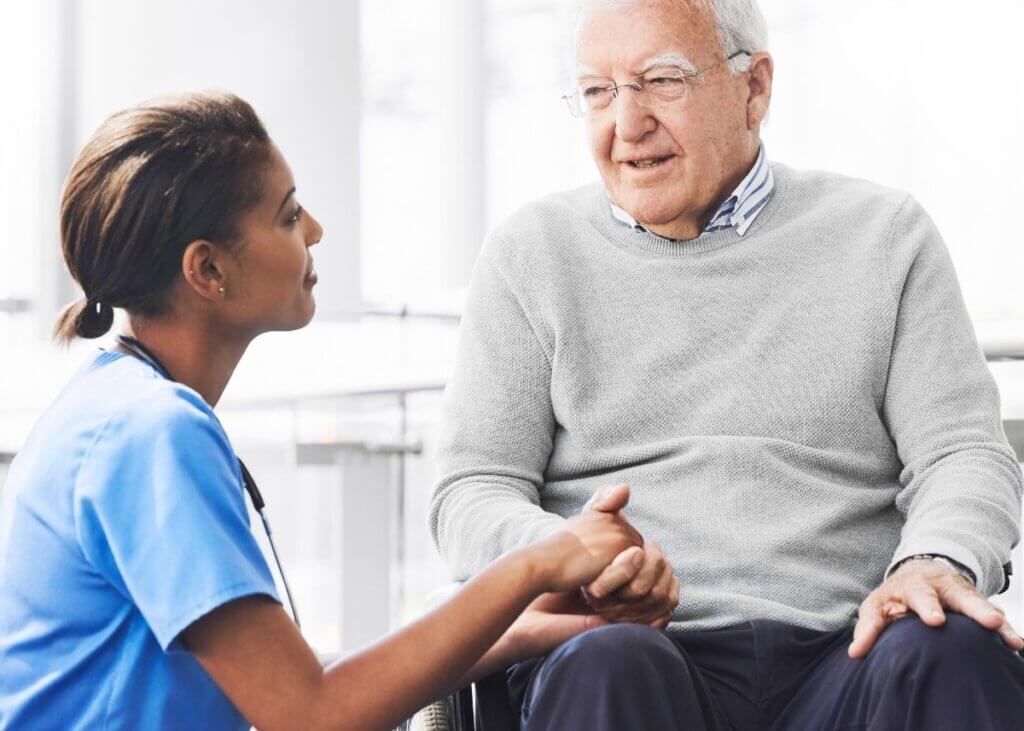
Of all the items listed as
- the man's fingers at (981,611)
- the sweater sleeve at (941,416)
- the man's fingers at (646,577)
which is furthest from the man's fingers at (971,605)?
the man's fingers at (646,577)

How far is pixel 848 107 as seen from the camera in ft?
8.16

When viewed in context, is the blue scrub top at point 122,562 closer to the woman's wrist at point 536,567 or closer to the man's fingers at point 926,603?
the woman's wrist at point 536,567

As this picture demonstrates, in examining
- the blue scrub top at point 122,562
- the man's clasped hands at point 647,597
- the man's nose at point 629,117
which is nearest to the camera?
the blue scrub top at point 122,562

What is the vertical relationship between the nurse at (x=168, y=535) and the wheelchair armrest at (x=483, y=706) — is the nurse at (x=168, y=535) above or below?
above

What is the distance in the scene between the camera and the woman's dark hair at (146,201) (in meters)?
1.20

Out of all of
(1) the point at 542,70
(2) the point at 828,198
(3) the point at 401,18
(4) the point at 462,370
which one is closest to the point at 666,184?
(2) the point at 828,198

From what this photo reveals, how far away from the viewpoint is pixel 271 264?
1.30 metres

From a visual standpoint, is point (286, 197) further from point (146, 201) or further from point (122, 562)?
point (122, 562)

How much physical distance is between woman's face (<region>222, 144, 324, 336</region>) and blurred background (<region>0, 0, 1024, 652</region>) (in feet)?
4.11

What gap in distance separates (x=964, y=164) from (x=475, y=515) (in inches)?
50.8

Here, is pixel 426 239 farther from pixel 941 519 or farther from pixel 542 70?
pixel 941 519

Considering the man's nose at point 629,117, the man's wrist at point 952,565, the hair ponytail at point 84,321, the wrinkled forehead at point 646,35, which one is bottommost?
the man's wrist at point 952,565

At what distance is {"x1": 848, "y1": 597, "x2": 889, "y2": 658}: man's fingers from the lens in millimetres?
1302

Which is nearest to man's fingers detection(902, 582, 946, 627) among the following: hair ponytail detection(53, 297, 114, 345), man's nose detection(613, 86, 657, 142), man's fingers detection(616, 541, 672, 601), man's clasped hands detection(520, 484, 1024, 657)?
man's clasped hands detection(520, 484, 1024, 657)
